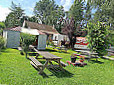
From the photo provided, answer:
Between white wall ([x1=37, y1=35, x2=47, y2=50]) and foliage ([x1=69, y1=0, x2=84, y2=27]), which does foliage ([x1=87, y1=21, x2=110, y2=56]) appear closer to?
white wall ([x1=37, y1=35, x2=47, y2=50])

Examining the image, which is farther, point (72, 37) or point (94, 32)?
point (72, 37)

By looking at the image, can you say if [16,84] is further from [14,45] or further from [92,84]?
[14,45]

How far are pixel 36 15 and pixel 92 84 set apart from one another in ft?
163

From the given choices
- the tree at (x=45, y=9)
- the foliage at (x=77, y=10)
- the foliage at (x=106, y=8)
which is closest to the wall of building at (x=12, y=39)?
the foliage at (x=106, y=8)

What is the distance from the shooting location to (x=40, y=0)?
166 feet

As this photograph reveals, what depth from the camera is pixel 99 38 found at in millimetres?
10492

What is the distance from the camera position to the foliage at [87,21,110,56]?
10662 millimetres

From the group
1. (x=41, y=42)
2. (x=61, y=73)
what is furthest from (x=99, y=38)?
(x=41, y=42)

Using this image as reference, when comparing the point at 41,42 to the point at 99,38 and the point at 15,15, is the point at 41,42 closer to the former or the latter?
the point at 99,38

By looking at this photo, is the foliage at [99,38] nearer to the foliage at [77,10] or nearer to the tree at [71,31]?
the tree at [71,31]

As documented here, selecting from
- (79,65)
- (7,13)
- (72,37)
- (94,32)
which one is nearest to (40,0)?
(7,13)

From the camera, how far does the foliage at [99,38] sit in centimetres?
1066

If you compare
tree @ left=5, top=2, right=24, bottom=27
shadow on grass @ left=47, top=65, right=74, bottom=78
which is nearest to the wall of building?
shadow on grass @ left=47, top=65, right=74, bottom=78

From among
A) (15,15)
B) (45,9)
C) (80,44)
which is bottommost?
(80,44)
